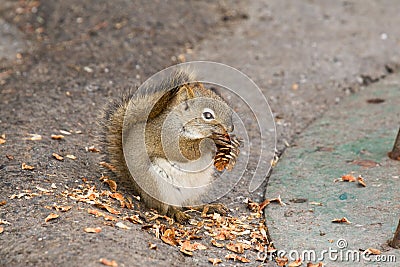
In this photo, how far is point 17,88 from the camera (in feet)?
16.5

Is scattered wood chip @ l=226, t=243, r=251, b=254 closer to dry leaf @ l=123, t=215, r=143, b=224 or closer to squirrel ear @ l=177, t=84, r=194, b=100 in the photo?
dry leaf @ l=123, t=215, r=143, b=224

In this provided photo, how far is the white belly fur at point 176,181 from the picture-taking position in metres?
3.42

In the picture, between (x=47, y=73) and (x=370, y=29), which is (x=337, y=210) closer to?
(x=47, y=73)

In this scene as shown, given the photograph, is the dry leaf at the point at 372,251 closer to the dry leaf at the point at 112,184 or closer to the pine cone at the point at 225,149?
the pine cone at the point at 225,149

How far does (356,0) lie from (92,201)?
4.56 meters

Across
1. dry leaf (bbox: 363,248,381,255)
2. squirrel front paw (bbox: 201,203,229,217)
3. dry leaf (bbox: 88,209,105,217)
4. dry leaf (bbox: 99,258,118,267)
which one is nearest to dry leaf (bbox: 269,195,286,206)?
squirrel front paw (bbox: 201,203,229,217)

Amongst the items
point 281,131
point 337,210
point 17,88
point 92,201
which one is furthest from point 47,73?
point 337,210

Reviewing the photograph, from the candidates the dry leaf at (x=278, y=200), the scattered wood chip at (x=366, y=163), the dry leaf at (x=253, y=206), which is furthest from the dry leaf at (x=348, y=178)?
the dry leaf at (x=253, y=206)

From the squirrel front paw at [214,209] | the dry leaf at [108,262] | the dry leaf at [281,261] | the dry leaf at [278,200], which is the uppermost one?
the dry leaf at [108,262]

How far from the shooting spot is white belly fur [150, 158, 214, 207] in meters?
3.42

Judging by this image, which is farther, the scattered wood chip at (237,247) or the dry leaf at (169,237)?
the scattered wood chip at (237,247)

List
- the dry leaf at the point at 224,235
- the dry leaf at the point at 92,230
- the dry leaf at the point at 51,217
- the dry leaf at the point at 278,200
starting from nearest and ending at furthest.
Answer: the dry leaf at the point at 92,230
the dry leaf at the point at 51,217
the dry leaf at the point at 224,235
the dry leaf at the point at 278,200

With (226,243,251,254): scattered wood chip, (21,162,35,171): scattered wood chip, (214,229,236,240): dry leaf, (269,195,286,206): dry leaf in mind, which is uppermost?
(269,195,286,206): dry leaf

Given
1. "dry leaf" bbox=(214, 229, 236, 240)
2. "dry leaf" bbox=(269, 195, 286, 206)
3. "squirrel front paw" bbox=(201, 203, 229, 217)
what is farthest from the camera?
"dry leaf" bbox=(269, 195, 286, 206)
